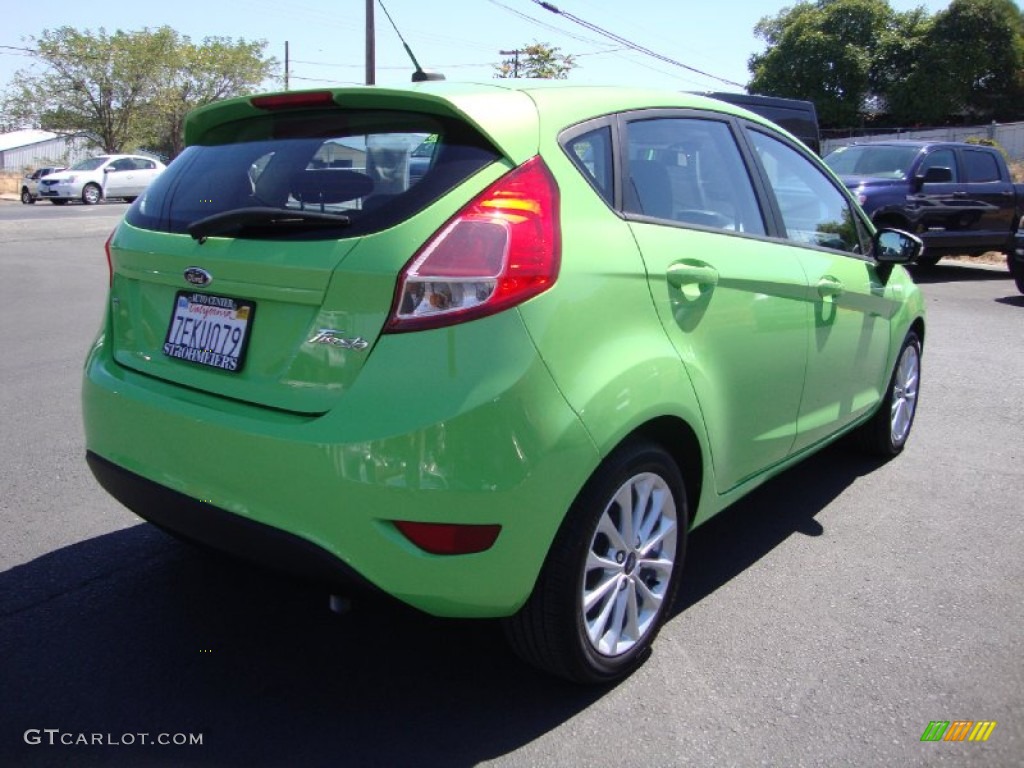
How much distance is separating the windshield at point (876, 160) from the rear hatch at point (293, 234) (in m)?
11.7

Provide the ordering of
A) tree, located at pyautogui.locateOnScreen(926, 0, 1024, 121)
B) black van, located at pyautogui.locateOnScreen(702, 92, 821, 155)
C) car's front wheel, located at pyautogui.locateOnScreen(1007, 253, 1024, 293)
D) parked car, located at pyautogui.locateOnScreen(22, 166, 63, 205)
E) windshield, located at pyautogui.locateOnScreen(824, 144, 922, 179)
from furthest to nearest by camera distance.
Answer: tree, located at pyautogui.locateOnScreen(926, 0, 1024, 121) < parked car, located at pyautogui.locateOnScreen(22, 166, 63, 205) < windshield, located at pyautogui.locateOnScreen(824, 144, 922, 179) < black van, located at pyautogui.locateOnScreen(702, 92, 821, 155) < car's front wheel, located at pyautogui.locateOnScreen(1007, 253, 1024, 293)

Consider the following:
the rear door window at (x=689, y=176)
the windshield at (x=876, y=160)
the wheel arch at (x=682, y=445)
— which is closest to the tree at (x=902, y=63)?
the windshield at (x=876, y=160)

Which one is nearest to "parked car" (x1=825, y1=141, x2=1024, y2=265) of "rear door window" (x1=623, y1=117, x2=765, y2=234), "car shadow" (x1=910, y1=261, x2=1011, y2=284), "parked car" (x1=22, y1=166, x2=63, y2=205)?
"car shadow" (x1=910, y1=261, x2=1011, y2=284)

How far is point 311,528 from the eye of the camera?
92.8 inches

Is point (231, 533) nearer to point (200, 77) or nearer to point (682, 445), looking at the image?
point (682, 445)

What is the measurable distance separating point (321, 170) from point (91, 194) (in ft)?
101

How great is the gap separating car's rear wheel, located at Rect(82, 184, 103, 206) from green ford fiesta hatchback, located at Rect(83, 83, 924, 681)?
29959mm

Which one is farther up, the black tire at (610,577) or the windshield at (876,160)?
the windshield at (876,160)

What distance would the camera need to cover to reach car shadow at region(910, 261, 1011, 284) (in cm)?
1415

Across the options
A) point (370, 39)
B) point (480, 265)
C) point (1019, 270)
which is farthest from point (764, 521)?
point (370, 39)

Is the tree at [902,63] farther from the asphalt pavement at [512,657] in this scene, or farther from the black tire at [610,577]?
the black tire at [610,577]

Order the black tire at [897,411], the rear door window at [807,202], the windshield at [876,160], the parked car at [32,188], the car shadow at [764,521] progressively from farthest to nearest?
the parked car at [32,188] < the windshield at [876,160] < the black tire at [897,411] < the rear door window at [807,202] < the car shadow at [764,521]

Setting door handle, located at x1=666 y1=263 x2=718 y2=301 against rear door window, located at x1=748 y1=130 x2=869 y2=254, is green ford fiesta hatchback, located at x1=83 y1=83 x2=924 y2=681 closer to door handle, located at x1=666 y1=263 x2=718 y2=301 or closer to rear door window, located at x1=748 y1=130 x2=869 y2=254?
door handle, located at x1=666 y1=263 x2=718 y2=301

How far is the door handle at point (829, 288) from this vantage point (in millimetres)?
3705
